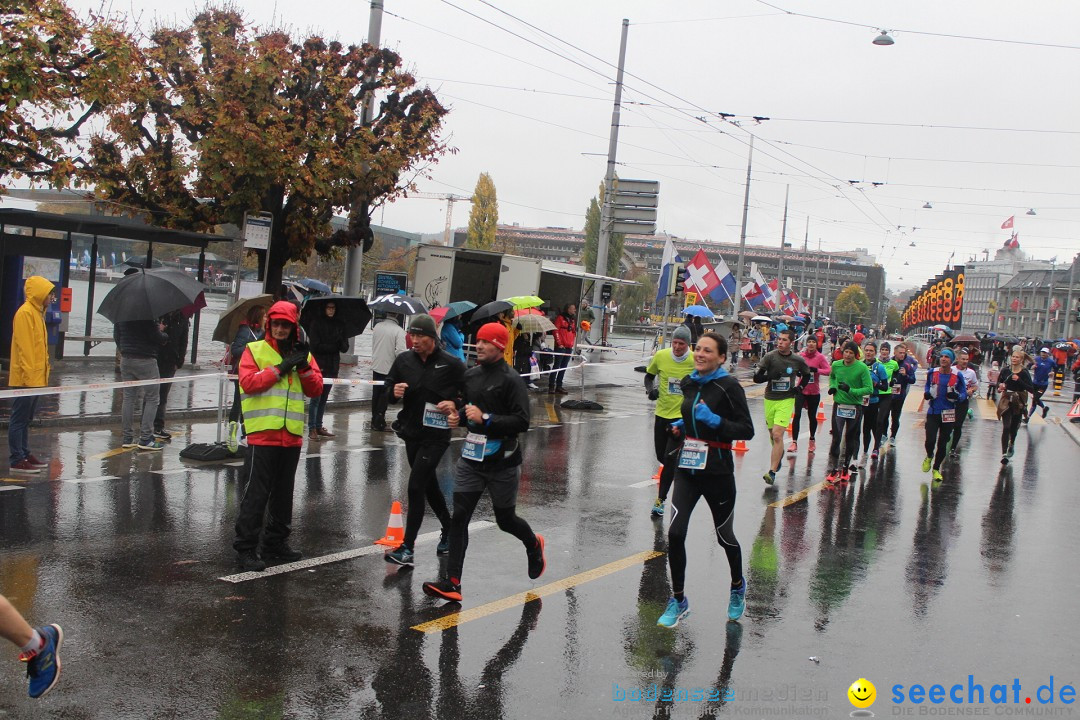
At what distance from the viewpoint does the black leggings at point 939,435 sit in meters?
13.1

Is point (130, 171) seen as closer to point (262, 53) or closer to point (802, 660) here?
point (262, 53)

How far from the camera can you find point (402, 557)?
23.4 feet

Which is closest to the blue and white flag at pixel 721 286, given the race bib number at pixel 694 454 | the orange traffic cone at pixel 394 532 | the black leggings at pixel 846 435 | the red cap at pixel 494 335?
the black leggings at pixel 846 435

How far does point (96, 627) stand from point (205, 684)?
42.2 inches

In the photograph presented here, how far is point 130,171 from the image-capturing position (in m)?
18.7

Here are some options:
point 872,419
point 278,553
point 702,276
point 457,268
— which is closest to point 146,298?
point 278,553

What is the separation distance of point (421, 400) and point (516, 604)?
153 cm

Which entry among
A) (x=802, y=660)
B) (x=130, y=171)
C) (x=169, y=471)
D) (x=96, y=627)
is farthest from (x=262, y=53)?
(x=802, y=660)

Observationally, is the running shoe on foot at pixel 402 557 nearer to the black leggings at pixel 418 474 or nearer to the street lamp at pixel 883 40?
the black leggings at pixel 418 474

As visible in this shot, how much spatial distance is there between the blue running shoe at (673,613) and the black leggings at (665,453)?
231cm

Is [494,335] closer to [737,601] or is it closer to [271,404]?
[271,404]

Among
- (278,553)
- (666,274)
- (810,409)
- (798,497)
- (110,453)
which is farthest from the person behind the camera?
(666,274)

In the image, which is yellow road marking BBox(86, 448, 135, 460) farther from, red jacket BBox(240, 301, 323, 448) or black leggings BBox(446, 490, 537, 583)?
black leggings BBox(446, 490, 537, 583)

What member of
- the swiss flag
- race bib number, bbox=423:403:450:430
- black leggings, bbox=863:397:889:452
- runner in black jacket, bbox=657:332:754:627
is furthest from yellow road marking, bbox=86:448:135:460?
the swiss flag
